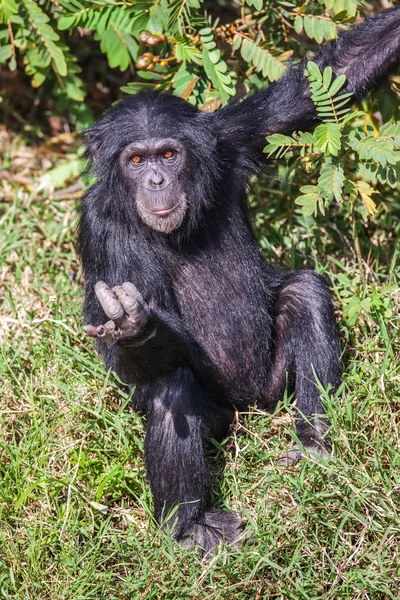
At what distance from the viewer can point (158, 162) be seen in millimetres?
5293

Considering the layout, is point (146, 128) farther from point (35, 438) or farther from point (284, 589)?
point (284, 589)

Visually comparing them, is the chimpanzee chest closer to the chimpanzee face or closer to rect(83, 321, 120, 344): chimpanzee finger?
the chimpanzee face

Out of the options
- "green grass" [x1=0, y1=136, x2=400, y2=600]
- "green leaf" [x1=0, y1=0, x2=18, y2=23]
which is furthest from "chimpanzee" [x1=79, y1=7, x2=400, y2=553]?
"green leaf" [x1=0, y1=0, x2=18, y2=23]

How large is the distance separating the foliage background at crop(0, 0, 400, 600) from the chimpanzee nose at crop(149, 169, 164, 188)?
73 centimetres

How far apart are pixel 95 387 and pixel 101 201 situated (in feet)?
4.09

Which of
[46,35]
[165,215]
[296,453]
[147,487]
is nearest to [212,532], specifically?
[147,487]

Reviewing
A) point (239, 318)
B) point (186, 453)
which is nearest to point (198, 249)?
point (239, 318)

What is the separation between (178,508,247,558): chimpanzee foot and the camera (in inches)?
192

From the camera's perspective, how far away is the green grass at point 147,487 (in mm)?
4523

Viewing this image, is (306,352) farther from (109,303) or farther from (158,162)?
(109,303)

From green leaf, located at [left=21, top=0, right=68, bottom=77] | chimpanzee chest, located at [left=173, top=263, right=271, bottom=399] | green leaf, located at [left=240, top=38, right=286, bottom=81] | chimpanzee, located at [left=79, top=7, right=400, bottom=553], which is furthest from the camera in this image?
green leaf, located at [left=21, top=0, right=68, bottom=77]

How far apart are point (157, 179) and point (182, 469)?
5.58 feet

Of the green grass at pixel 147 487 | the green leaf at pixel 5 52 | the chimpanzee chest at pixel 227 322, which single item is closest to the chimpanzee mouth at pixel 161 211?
the chimpanzee chest at pixel 227 322

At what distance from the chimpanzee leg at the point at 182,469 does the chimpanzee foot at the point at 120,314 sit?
2.23 feet
